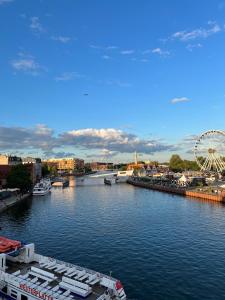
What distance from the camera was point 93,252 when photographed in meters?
50.2

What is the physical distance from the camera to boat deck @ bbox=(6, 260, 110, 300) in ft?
82.2

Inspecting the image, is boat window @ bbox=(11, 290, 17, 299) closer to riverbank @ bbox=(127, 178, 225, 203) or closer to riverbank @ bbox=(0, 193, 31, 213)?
riverbank @ bbox=(0, 193, 31, 213)

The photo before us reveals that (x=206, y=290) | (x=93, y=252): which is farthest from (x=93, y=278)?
(x=93, y=252)

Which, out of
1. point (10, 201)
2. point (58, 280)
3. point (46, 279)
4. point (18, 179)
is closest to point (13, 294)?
point (46, 279)

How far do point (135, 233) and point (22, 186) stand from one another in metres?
66.5

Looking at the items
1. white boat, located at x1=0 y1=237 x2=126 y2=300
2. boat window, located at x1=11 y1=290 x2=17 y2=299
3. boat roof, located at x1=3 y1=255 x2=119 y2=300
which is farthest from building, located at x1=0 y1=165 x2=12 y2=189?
boat window, located at x1=11 y1=290 x2=17 y2=299

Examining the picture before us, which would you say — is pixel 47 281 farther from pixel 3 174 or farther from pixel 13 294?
pixel 3 174

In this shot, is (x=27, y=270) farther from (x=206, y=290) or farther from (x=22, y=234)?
(x=22, y=234)

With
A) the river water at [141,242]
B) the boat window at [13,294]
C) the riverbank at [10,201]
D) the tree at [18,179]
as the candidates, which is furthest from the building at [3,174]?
the boat window at [13,294]

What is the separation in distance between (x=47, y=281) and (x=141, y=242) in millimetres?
31017

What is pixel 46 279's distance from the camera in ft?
89.4

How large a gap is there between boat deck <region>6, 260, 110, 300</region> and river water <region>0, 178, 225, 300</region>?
9776mm

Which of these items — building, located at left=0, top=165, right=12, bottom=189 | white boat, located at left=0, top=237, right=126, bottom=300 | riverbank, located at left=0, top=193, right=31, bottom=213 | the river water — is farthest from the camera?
building, located at left=0, top=165, right=12, bottom=189

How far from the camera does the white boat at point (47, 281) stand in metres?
25.1
